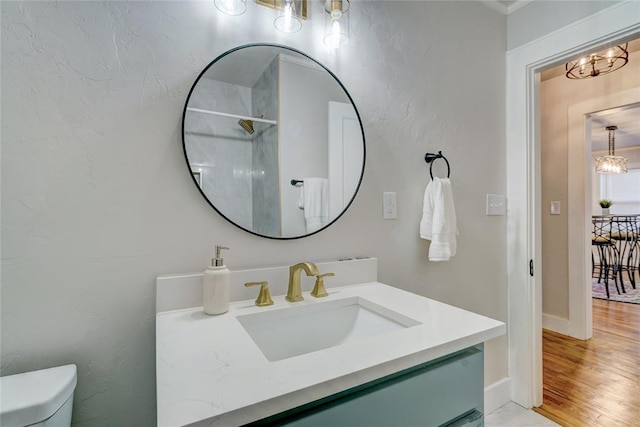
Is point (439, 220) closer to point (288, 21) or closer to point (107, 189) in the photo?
point (288, 21)

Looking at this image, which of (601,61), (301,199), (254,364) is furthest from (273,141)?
(601,61)

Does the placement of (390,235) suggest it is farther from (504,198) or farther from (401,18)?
(401,18)

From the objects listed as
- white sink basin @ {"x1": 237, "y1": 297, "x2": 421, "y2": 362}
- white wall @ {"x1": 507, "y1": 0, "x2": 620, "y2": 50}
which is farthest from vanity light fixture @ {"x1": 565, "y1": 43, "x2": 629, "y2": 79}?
white sink basin @ {"x1": 237, "y1": 297, "x2": 421, "y2": 362}

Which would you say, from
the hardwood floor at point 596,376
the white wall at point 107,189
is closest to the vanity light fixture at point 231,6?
the white wall at point 107,189

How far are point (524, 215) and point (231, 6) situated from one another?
5.87 ft

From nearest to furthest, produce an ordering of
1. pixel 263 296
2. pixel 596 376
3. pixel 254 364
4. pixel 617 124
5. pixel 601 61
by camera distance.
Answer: pixel 254 364
pixel 263 296
pixel 596 376
pixel 601 61
pixel 617 124

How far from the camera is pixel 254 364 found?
0.60 metres

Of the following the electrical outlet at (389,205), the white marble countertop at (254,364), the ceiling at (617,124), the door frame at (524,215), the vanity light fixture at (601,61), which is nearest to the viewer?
the white marble countertop at (254,364)

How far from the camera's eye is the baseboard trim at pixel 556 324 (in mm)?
2857

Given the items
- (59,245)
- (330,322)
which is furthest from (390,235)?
(59,245)

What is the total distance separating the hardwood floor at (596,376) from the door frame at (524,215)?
7.8 inches

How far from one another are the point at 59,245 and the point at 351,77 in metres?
1.20

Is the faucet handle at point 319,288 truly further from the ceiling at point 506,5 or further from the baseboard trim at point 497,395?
the ceiling at point 506,5

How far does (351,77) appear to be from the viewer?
132 cm
